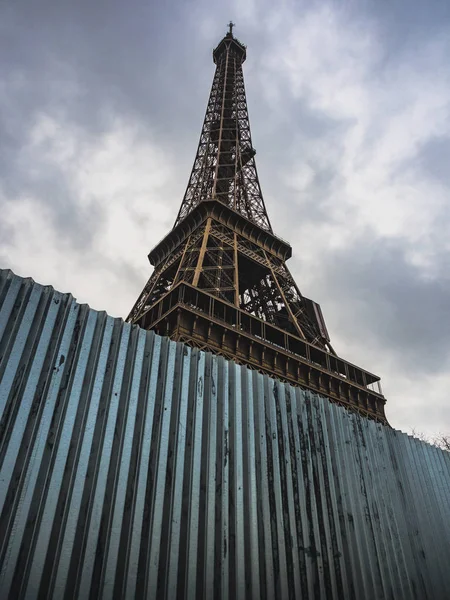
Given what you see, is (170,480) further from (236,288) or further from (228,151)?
(228,151)

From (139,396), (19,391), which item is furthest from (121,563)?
(19,391)

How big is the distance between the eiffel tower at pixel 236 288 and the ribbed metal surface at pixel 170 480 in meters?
13.4

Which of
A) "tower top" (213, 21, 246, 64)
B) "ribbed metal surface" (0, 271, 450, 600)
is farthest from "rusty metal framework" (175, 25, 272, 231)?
"ribbed metal surface" (0, 271, 450, 600)

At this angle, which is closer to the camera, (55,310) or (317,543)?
(55,310)

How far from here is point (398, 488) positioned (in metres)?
7.48

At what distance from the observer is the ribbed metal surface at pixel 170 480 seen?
3990 mm

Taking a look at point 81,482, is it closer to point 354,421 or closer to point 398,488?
point 354,421

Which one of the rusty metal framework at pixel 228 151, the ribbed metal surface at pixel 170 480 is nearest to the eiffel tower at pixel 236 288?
the rusty metal framework at pixel 228 151

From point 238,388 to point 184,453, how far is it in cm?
149

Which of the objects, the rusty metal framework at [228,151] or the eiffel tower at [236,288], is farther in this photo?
the rusty metal framework at [228,151]

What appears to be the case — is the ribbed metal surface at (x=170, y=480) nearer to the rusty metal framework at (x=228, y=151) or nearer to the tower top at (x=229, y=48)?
the rusty metal framework at (x=228, y=151)

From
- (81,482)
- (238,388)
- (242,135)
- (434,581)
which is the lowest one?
(434,581)

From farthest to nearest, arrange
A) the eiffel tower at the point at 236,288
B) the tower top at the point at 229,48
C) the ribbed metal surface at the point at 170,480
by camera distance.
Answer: the tower top at the point at 229,48, the eiffel tower at the point at 236,288, the ribbed metal surface at the point at 170,480

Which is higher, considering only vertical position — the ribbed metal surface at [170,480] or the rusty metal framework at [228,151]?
the rusty metal framework at [228,151]
